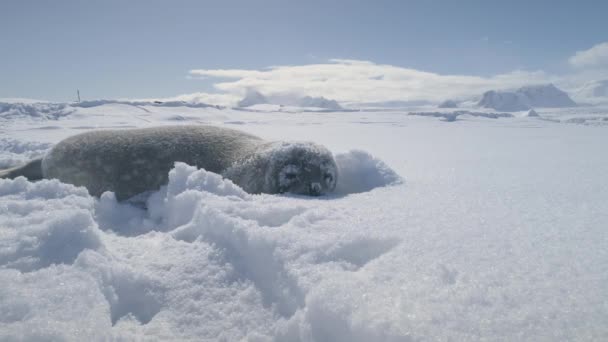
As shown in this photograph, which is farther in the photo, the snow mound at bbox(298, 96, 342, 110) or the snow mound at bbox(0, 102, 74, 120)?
the snow mound at bbox(298, 96, 342, 110)

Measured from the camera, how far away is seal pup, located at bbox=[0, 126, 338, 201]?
2.98m

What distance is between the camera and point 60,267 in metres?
1.39

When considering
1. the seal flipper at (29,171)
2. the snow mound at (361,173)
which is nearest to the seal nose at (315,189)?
the snow mound at (361,173)

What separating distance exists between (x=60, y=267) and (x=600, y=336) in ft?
5.28

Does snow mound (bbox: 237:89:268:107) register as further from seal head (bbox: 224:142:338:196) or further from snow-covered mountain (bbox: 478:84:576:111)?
seal head (bbox: 224:142:338:196)

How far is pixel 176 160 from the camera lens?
341cm

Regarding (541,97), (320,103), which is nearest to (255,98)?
(320,103)

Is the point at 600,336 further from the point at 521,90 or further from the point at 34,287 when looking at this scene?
the point at 521,90

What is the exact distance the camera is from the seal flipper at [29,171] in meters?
3.86

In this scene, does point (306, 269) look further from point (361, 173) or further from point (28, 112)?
point (28, 112)

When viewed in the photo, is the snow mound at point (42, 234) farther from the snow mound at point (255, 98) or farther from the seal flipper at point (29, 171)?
the snow mound at point (255, 98)

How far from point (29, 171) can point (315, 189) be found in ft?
9.61

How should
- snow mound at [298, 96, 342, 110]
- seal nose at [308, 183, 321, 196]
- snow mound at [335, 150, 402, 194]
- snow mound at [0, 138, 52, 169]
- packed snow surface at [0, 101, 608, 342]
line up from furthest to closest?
snow mound at [298, 96, 342, 110]
snow mound at [0, 138, 52, 169]
snow mound at [335, 150, 402, 194]
seal nose at [308, 183, 321, 196]
packed snow surface at [0, 101, 608, 342]

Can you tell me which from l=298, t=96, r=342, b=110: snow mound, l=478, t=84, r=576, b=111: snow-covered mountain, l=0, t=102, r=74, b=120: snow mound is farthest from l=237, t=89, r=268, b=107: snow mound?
l=0, t=102, r=74, b=120: snow mound
